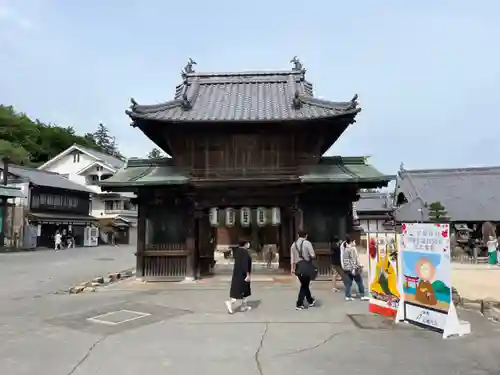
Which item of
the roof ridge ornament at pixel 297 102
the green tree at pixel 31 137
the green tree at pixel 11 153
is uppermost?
the green tree at pixel 31 137

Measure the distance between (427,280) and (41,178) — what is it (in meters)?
47.6

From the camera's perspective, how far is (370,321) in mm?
9047

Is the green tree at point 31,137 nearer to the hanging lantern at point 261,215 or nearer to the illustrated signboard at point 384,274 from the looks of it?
the hanging lantern at point 261,215

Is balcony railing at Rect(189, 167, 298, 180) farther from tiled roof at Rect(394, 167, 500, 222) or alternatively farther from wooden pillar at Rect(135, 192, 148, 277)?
tiled roof at Rect(394, 167, 500, 222)

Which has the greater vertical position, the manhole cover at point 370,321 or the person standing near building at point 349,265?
the person standing near building at point 349,265

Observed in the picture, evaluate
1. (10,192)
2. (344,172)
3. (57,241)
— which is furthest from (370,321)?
(57,241)

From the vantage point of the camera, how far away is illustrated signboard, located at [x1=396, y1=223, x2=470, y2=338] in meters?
7.86

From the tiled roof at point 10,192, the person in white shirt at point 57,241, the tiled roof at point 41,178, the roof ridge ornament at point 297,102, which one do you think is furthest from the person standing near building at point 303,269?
the tiled roof at point 41,178

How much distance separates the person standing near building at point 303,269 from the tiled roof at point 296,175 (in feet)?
15.7

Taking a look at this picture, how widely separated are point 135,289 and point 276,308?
225 inches

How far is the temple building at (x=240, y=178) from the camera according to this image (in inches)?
611

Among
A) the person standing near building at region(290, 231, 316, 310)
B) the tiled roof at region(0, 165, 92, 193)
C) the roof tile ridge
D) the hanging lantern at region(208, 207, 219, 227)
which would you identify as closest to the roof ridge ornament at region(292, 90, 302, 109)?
Result: the hanging lantern at region(208, 207, 219, 227)

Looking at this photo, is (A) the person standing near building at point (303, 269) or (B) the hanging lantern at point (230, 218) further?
(B) the hanging lantern at point (230, 218)

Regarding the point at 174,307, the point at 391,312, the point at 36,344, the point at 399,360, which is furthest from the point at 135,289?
the point at 399,360
